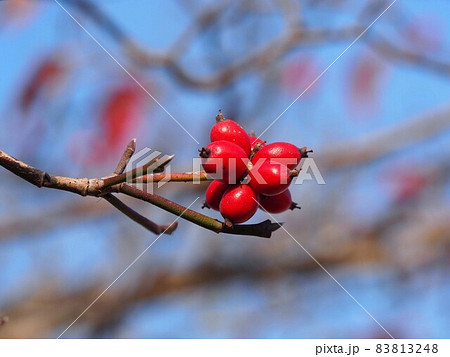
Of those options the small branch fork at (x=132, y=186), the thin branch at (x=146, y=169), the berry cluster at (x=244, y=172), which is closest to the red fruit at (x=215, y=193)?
the berry cluster at (x=244, y=172)

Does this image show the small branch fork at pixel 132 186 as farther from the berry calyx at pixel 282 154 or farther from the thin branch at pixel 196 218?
the berry calyx at pixel 282 154

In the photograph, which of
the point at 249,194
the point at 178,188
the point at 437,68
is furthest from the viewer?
the point at 178,188

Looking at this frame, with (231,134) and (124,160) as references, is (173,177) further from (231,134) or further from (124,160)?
(231,134)

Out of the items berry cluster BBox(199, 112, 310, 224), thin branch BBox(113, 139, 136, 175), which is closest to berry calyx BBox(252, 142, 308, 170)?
berry cluster BBox(199, 112, 310, 224)

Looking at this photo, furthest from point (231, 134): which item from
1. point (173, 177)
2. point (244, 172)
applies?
point (173, 177)

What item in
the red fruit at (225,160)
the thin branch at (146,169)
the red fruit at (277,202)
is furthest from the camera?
the red fruit at (277,202)

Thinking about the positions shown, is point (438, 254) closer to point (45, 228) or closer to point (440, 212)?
point (440, 212)

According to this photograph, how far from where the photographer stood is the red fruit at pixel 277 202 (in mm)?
1235

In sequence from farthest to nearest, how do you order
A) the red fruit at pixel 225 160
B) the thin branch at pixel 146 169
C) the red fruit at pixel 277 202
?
the red fruit at pixel 277 202, the red fruit at pixel 225 160, the thin branch at pixel 146 169

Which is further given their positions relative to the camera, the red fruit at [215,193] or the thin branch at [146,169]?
the red fruit at [215,193]

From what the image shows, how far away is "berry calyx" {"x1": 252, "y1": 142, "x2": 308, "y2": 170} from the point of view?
46.8 inches
